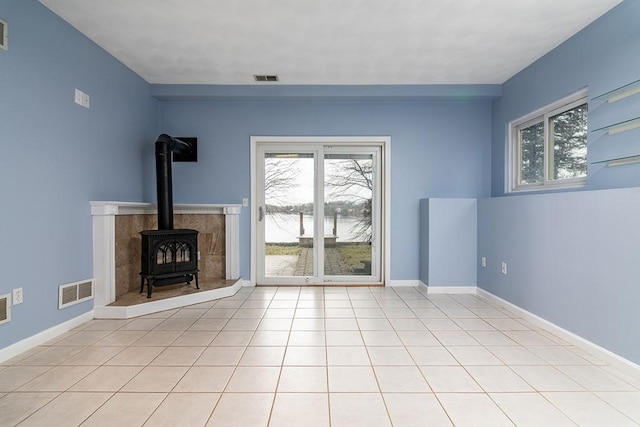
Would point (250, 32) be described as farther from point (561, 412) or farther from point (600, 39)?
point (561, 412)

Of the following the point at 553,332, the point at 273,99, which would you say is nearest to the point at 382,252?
the point at 553,332

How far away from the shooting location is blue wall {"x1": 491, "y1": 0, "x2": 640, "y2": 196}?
2.38m

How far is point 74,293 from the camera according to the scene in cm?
292

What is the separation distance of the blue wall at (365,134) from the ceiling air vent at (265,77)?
485 mm

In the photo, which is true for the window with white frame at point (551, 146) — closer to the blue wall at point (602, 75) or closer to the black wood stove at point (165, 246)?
the blue wall at point (602, 75)

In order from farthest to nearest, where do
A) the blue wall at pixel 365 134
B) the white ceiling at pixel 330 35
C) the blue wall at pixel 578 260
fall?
the blue wall at pixel 365 134 → the white ceiling at pixel 330 35 → the blue wall at pixel 578 260

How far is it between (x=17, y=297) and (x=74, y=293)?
1.91 ft

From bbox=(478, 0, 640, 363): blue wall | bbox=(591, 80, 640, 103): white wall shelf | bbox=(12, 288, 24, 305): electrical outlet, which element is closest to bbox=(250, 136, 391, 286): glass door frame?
bbox=(478, 0, 640, 363): blue wall

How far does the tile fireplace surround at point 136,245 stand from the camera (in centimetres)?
319

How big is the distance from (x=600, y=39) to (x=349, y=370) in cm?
322

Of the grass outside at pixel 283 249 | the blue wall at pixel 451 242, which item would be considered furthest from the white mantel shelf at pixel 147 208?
the blue wall at pixel 451 242

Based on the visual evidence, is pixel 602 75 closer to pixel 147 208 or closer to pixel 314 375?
pixel 314 375

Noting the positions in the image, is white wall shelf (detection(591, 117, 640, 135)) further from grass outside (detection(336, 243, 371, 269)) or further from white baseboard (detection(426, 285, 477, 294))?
grass outside (detection(336, 243, 371, 269))

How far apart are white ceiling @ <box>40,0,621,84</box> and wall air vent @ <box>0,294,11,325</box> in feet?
7.28
